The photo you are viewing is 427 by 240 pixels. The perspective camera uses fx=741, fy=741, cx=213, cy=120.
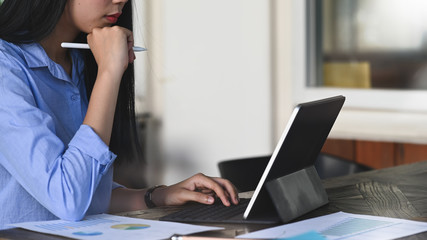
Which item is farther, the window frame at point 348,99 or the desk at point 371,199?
the window frame at point 348,99

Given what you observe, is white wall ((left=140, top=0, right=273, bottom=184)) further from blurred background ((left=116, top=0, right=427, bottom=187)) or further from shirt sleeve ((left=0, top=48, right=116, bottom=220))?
shirt sleeve ((left=0, top=48, right=116, bottom=220))

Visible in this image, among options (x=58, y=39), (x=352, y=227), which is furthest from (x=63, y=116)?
(x=352, y=227)

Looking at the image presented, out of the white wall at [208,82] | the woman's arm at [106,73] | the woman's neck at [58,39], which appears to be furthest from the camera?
the white wall at [208,82]

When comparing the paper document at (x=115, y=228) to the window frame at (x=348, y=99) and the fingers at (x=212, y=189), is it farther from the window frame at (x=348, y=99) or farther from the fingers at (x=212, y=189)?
the window frame at (x=348, y=99)

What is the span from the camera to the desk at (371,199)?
133 cm

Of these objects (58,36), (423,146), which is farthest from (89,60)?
(423,146)

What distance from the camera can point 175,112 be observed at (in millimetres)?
4059

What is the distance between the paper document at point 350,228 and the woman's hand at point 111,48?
1.62 ft

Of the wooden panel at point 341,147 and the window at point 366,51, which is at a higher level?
the window at point 366,51

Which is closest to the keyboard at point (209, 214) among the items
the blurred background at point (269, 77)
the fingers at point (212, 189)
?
the fingers at point (212, 189)

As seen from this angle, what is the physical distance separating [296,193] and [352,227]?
16cm

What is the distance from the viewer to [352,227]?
4.36 ft

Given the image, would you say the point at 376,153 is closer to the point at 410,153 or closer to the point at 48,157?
the point at 410,153

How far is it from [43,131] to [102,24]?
32 centimetres
